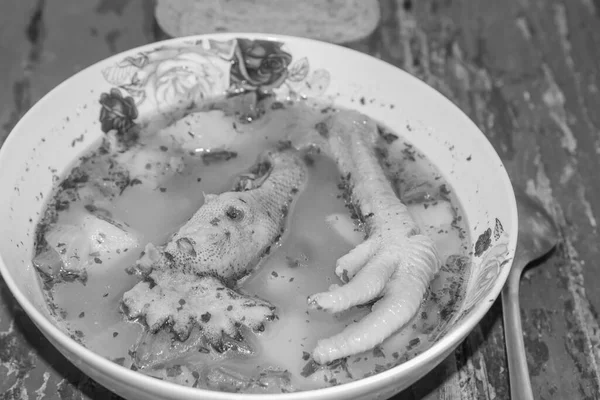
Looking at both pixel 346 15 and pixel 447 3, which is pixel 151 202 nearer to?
pixel 346 15

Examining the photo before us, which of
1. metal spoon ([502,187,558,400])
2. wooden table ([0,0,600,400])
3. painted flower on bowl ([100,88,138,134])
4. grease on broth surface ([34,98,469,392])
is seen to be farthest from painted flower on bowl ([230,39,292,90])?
metal spoon ([502,187,558,400])

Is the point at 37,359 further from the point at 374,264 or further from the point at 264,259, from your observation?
the point at 374,264

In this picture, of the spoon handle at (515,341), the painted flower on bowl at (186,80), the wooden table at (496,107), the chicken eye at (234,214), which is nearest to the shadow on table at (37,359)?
the wooden table at (496,107)

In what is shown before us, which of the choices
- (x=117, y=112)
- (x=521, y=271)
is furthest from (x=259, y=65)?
(x=521, y=271)

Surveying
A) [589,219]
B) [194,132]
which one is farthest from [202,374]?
[589,219]

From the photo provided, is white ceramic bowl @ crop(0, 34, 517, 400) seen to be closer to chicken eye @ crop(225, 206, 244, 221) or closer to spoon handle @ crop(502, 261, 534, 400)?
spoon handle @ crop(502, 261, 534, 400)

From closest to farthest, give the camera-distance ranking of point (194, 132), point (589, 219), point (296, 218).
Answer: point (296, 218)
point (194, 132)
point (589, 219)
